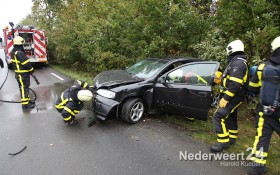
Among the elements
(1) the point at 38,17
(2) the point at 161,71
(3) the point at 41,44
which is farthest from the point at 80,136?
(1) the point at 38,17

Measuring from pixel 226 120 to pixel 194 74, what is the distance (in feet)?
4.38

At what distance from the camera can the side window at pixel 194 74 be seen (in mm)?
5207

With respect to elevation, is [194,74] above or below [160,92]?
above

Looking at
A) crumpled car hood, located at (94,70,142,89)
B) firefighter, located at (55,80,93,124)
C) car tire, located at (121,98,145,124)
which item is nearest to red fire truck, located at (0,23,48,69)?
crumpled car hood, located at (94,70,142,89)

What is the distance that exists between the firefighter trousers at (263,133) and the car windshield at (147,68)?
110 inches

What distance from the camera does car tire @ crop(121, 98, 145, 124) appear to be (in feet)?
17.5

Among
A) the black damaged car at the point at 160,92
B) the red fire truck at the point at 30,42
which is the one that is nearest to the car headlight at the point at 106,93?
the black damaged car at the point at 160,92

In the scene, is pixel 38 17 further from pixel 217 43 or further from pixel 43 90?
pixel 217 43

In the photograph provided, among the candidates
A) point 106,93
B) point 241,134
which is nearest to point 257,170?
point 241,134

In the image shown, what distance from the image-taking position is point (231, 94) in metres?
3.89

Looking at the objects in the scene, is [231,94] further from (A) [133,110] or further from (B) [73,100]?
A: (B) [73,100]

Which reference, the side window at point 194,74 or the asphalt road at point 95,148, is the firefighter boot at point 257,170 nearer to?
Result: the asphalt road at point 95,148

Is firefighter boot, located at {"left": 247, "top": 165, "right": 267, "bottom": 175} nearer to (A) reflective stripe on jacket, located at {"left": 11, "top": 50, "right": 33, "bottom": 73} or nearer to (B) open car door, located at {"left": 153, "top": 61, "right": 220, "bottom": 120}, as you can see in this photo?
(B) open car door, located at {"left": 153, "top": 61, "right": 220, "bottom": 120}

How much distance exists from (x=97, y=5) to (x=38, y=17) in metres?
9.95
